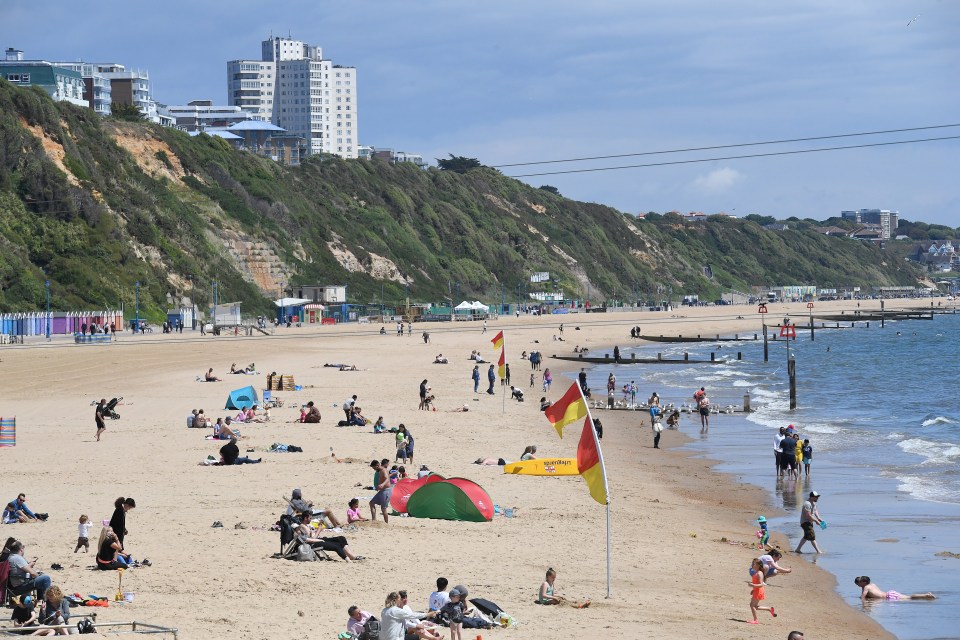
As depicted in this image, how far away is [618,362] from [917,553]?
4129 cm

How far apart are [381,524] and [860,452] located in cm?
1654

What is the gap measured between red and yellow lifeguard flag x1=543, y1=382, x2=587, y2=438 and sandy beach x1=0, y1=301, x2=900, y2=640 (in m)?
2.00

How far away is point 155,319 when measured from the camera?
75.6 metres

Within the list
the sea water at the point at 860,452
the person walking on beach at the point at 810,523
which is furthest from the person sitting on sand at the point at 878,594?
the person walking on beach at the point at 810,523

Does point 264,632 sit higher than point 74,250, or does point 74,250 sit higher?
point 74,250

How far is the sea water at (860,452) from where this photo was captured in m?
16.5

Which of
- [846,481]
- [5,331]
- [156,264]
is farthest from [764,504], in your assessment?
[156,264]

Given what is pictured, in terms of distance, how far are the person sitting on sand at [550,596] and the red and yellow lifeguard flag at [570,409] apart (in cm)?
233

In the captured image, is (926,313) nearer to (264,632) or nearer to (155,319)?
(155,319)

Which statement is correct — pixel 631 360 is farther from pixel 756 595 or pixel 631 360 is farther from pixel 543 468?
pixel 756 595

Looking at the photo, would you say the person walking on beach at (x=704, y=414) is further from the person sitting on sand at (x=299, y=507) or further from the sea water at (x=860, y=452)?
the person sitting on sand at (x=299, y=507)

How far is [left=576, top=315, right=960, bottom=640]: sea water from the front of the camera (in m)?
16.5

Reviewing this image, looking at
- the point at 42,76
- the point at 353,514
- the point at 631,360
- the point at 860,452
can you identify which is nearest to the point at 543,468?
the point at 353,514

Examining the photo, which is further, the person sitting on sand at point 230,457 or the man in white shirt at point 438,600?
the person sitting on sand at point 230,457
